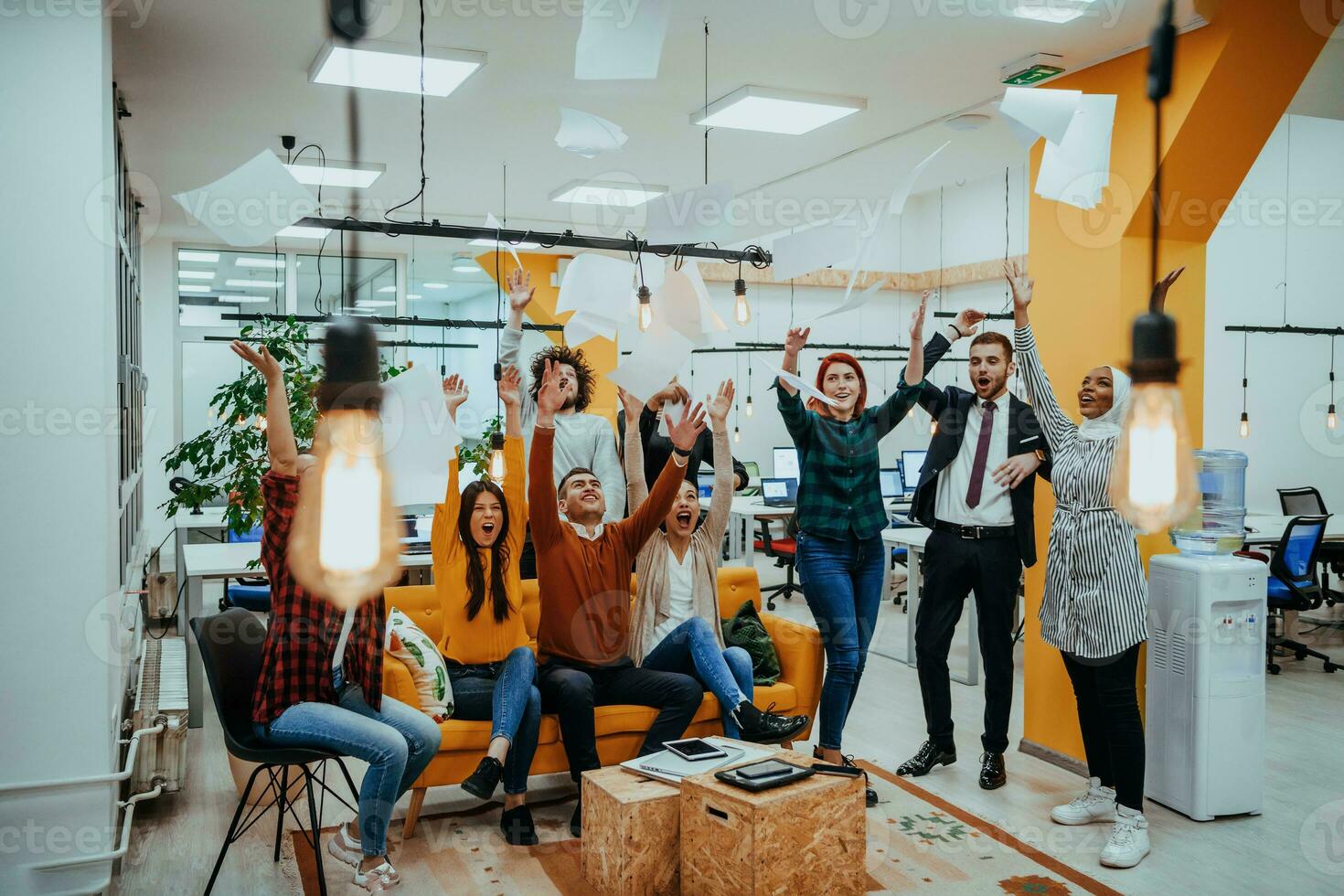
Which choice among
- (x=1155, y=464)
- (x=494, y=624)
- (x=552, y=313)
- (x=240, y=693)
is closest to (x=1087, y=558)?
(x=494, y=624)

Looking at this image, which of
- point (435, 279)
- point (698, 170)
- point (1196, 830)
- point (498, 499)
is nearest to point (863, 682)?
point (1196, 830)

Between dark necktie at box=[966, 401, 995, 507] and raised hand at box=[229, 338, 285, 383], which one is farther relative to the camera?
dark necktie at box=[966, 401, 995, 507]

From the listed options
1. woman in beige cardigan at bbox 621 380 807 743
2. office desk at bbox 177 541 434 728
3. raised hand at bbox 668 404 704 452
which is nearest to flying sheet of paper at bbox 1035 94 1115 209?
raised hand at bbox 668 404 704 452

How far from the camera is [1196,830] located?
3.78 meters

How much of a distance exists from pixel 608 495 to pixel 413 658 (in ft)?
3.77

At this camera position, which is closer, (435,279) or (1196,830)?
(1196,830)

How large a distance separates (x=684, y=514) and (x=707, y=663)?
58 cm

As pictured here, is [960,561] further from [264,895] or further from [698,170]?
[698,170]

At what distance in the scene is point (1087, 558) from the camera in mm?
3713

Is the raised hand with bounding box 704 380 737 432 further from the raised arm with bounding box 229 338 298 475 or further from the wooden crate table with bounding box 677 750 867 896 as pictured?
the raised arm with bounding box 229 338 298 475

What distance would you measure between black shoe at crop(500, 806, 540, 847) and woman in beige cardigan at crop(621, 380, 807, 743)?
0.74 m

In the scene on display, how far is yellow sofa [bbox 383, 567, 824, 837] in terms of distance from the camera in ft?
12.3

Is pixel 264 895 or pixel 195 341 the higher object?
pixel 195 341

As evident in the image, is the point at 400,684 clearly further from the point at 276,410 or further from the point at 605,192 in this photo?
the point at 605,192
